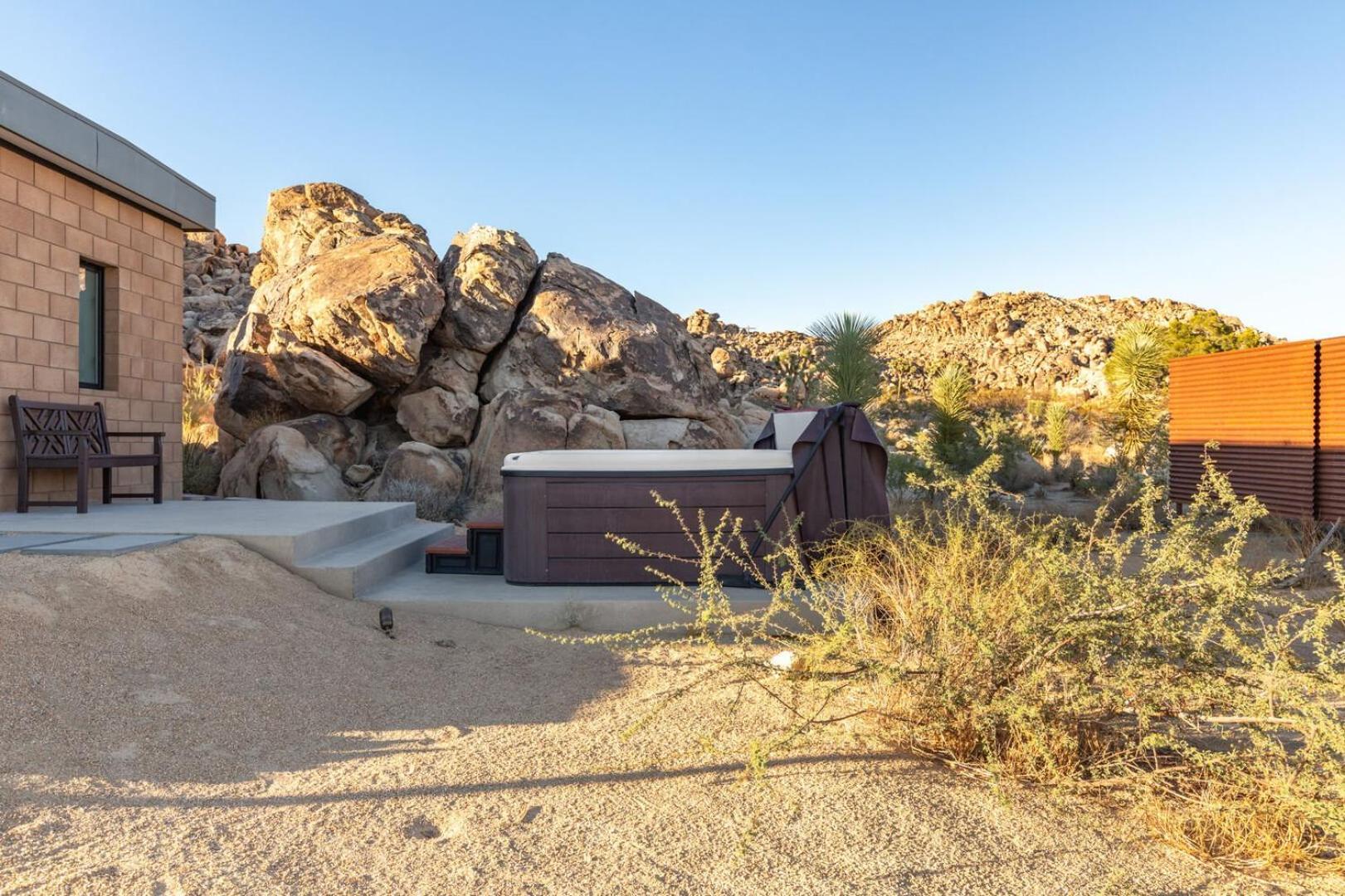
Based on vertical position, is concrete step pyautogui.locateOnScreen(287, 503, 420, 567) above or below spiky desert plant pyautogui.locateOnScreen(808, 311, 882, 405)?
below

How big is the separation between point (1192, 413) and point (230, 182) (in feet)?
44.2

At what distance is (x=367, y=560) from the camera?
475cm

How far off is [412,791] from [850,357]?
10.3 meters

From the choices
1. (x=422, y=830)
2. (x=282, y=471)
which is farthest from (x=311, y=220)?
(x=422, y=830)

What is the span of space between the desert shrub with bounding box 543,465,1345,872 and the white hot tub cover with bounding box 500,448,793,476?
1.67 metres

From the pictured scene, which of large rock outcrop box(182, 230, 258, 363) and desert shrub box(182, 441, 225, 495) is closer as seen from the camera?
desert shrub box(182, 441, 225, 495)

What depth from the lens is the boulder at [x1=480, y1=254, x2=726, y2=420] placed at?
386 inches

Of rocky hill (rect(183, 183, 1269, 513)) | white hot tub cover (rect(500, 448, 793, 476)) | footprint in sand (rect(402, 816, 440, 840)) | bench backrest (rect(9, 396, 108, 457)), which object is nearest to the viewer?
footprint in sand (rect(402, 816, 440, 840))

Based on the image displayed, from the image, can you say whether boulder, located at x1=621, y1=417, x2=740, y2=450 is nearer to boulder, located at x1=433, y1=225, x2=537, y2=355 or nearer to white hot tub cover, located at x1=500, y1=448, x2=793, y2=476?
boulder, located at x1=433, y1=225, x2=537, y2=355

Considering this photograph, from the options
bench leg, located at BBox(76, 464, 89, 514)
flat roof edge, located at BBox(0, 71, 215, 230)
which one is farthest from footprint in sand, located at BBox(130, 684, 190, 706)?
flat roof edge, located at BBox(0, 71, 215, 230)

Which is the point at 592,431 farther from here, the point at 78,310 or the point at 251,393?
the point at 78,310

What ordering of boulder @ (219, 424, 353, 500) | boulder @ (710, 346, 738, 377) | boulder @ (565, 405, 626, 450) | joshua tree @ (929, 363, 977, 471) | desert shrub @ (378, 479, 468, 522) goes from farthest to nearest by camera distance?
boulder @ (710, 346, 738, 377) < joshua tree @ (929, 363, 977, 471) < boulder @ (565, 405, 626, 450) < boulder @ (219, 424, 353, 500) < desert shrub @ (378, 479, 468, 522)

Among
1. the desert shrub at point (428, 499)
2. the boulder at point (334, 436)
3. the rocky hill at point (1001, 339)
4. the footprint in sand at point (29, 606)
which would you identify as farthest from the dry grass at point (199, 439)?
the rocky hill at point (1001, 339)

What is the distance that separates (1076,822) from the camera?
226 centimetres
